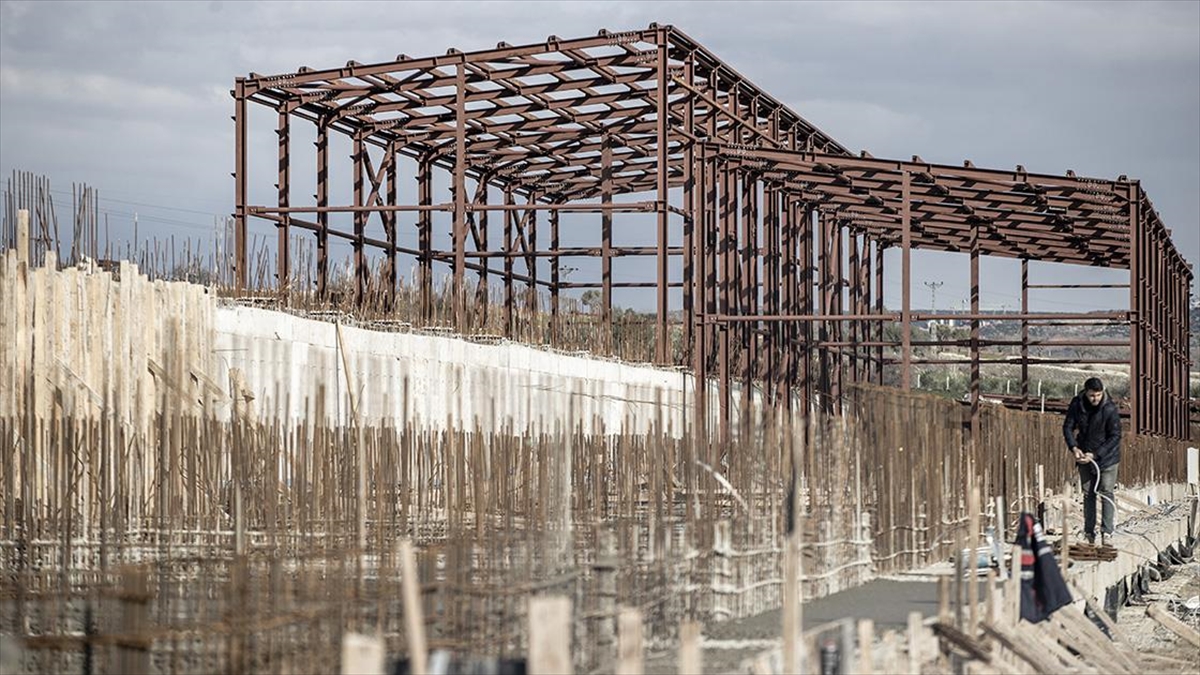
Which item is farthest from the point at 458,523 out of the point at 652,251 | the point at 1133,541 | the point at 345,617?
the point at 652,251

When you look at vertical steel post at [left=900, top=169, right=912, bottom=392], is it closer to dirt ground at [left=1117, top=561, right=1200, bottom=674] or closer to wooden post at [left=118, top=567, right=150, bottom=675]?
dirt ground at [left=1117, top=561, right=1200, bottom=674]

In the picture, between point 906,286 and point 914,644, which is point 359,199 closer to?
point 906,286

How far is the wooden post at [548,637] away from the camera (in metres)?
6.80

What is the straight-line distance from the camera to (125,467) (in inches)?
538

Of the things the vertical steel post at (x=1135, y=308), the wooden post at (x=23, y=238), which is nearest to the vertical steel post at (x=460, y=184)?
the vertical steel post at (x=1135, y=308)

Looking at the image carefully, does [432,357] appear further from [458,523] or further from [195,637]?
[195,637]

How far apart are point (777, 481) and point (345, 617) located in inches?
211

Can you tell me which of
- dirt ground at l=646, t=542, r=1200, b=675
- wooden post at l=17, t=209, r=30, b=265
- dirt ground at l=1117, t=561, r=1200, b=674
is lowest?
dirt ground at l=1117, t=561, r=1200, b=674

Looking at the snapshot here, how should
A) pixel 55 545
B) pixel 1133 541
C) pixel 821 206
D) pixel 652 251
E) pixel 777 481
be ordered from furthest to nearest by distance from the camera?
pixel 821 206
pixel 652 251
pixel 1133 541
pixel 777 481
pixel 55 545

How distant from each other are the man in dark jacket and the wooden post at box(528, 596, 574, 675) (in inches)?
462

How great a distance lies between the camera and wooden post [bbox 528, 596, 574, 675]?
6.80 m

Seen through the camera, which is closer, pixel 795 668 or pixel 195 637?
pixel 795 668

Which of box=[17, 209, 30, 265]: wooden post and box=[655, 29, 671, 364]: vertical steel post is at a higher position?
box=[655, 29, 671, 364]: vertical steel post

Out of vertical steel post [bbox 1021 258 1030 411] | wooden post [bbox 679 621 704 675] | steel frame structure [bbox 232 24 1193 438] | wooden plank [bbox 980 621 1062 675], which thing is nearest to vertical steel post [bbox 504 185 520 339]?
steel frame structure [bbox 232 24 1193 438]
